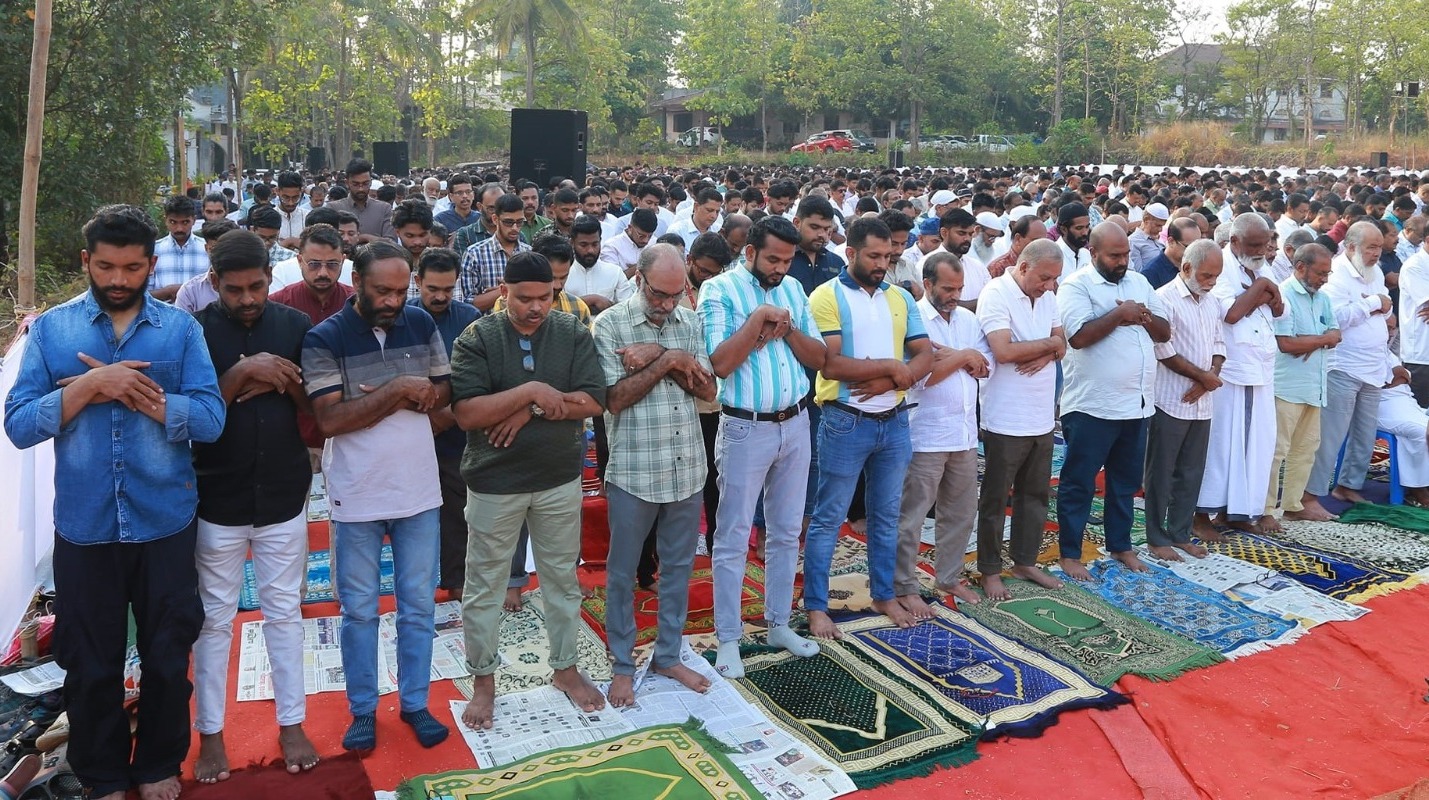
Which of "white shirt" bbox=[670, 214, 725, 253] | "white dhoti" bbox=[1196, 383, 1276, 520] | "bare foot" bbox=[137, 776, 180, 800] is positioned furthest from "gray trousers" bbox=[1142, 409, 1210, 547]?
"bare foot" bbox=[137, 776, 180, 800]

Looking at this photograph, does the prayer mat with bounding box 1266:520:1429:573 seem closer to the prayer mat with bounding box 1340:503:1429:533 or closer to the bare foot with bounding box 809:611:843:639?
the prayer mat with bounding box 1340:503:1429:533

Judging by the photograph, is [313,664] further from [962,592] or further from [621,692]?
[962,592]

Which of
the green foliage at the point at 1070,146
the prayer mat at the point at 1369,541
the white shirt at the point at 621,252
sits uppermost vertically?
the green foliage at the point at 1070,146

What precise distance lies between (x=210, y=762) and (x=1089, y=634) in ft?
12.1

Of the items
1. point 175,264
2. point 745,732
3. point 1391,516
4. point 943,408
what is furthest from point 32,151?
point 1391,516

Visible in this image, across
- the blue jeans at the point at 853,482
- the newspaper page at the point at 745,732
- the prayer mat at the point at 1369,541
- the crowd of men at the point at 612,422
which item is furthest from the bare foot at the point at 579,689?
the prayer mat at the point at 1369,541

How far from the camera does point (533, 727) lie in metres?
4.07

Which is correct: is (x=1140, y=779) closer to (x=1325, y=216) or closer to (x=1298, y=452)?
(x=1298, y=452)

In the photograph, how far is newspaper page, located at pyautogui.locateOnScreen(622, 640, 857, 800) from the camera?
3.78 meters

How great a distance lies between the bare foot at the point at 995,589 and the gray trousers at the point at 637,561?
1.80m

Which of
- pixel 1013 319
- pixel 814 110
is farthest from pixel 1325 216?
pixel 814 110

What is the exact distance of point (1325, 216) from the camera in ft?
32.7

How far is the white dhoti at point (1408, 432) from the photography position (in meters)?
7.08

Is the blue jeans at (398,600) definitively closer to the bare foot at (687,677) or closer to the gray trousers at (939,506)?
the bare foot at (687,677)
